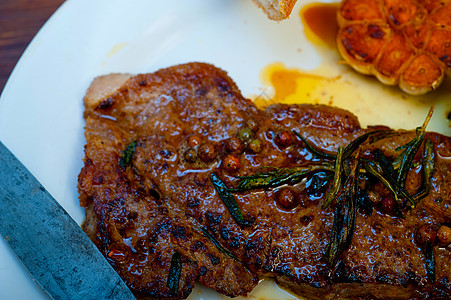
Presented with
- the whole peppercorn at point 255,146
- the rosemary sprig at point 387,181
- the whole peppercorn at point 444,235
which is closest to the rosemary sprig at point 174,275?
the whole peppercorn at point 255,146

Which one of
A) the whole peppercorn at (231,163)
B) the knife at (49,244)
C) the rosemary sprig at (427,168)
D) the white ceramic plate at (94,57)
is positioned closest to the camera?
the knife at (49,244)

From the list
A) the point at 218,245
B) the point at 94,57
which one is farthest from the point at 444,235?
the point at 94,57

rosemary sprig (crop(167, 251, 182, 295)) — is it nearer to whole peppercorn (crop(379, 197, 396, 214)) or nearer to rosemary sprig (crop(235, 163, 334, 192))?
rosemary sprig (crop(235, 163, 334, 192))

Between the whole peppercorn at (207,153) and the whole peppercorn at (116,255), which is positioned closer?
the whole peppercorn at (116,255)

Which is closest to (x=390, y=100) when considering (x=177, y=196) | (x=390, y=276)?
(x=390, y=276)

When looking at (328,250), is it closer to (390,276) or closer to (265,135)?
(390,276)

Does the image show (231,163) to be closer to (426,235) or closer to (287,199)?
(287,199)

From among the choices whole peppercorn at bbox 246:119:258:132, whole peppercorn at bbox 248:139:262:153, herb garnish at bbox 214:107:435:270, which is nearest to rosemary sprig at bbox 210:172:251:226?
herb garnish at bbox 214:107:435:270

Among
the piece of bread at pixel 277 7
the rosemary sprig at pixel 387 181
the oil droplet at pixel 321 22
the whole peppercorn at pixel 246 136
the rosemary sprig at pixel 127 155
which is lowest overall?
the rosemary sprig at pixel 127 155

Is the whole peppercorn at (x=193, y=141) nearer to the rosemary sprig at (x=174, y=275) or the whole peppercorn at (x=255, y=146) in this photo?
the whole peppercorn at (x=255, y=146)
